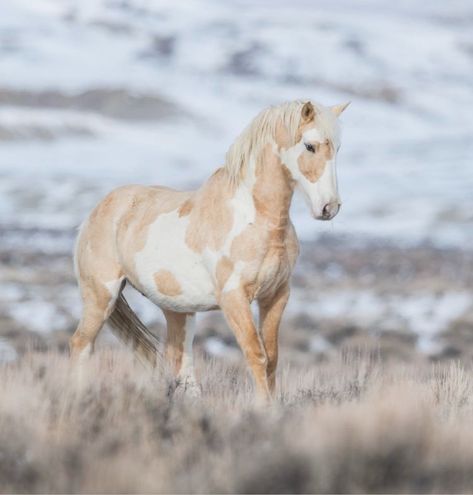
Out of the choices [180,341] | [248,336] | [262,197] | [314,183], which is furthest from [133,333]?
[314,183]

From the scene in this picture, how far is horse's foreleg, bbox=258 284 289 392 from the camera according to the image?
6602mm

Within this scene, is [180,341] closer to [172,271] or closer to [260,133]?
[172,271]

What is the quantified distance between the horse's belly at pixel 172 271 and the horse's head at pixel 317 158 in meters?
0.74

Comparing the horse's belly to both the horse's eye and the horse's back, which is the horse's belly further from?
the horse's eye

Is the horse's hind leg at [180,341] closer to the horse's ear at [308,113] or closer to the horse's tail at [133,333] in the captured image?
the horse's tail at [133,333]

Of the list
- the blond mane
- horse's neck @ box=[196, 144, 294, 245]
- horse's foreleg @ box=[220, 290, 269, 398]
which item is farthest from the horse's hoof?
the blond mane

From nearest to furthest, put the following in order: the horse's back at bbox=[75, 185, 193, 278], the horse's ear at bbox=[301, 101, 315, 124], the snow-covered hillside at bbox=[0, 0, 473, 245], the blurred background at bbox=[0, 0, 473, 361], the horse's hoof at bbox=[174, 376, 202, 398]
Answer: the horse's ear at bbox=[301, 101, 315, 124] < the horse's hoof at bbox=[174, 376, 202, 398] < the horse's back at bbox=[75, 185, 193, 278] < the blurred background at bbox=[0, 0, 473, 361] < the snow-covered hillside at bbox=[0, 0, 473, 245]

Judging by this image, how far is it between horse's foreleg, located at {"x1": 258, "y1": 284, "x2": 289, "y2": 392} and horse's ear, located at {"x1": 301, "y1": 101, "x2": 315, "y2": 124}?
885mm

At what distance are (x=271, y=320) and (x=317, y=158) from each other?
3.05 feet

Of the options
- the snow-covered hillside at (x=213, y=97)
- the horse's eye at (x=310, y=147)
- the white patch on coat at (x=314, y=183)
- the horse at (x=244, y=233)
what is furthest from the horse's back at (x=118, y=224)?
the snow-covered hillside at (x=213, y=97)

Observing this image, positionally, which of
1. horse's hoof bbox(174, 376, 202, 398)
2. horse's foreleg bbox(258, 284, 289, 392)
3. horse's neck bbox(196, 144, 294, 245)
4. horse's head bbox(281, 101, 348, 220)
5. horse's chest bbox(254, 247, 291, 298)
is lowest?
horse's hoof bbox(174, 376, 202, 398)

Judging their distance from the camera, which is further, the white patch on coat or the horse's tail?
the horse's tail

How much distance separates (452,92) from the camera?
332 feet

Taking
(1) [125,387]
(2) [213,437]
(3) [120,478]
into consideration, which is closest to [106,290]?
(1) [125,387]
